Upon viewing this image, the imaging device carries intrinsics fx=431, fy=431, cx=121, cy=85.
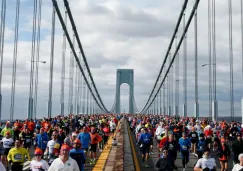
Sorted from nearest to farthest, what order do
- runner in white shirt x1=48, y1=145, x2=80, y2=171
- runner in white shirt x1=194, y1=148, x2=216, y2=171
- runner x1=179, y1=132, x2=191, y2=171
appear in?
runner in white shirt x1=48, y1=145, x2=80, y2=171 < runner in white shirt x1=194, y1=148, x2=216, y2=171 < runner x1=179, y1=132, x2=191, y2=171

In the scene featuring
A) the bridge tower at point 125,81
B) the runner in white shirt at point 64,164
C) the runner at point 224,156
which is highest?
the bridge tower at point 125,81

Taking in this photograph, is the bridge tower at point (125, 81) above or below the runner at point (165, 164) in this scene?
above

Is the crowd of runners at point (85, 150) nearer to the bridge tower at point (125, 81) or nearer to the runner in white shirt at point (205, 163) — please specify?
the runner in white shirt at point (205, 163)

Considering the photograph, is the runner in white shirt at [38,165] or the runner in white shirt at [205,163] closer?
the runner in white shirt at [38,165]

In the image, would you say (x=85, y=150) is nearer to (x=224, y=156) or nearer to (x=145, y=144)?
(x=145, y=144)

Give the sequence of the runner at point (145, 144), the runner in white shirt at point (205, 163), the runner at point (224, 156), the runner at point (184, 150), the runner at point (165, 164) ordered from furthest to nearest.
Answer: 1. the runner at point (145, 144)
2. the runner at point (184, 150)
3. the runner at point (224, 156)
4. the runner at point (165, 164)
5. the runner in white shirt at point (205, 163)

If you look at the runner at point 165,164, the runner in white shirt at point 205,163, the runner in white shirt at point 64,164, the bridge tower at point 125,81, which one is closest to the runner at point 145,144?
the runner at point 165,164

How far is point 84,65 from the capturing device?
262ft

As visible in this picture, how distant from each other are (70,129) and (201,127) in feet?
40.8

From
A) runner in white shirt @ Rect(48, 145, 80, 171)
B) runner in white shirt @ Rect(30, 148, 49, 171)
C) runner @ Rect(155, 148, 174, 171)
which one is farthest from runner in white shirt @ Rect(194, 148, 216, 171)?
runner in white shirt @ Rect(48, 145, 80, 171)

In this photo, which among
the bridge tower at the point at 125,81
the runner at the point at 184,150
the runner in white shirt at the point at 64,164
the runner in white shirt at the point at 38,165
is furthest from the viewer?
the bridge tower at the point at 125,81

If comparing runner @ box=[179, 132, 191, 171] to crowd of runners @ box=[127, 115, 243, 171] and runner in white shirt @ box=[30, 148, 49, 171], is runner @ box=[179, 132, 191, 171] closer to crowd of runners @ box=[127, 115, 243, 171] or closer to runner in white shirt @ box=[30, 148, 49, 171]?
crowd of runners @ box=[127, 115, 243, 171]

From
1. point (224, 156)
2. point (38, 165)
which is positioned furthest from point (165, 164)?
point (224, 156)

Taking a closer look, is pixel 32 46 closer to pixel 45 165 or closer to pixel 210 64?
pixel 210 64
